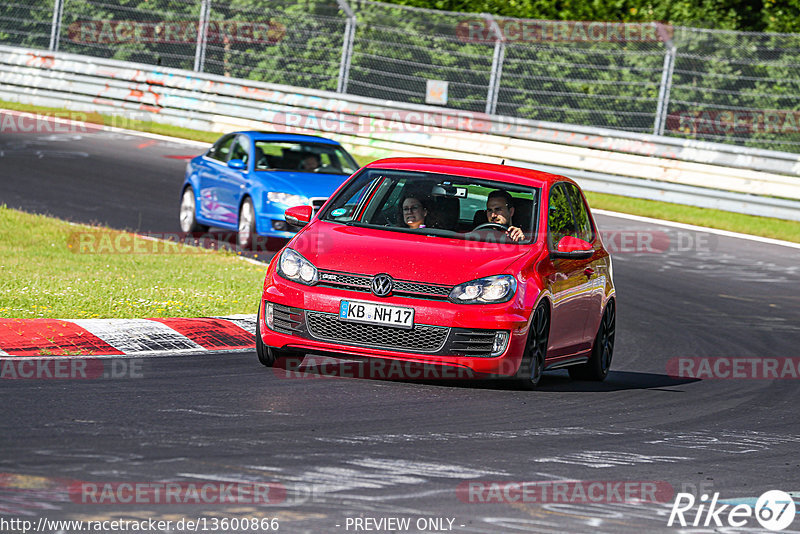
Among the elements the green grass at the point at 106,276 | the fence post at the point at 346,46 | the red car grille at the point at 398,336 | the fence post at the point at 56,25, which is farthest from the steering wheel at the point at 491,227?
the fence post at the point at 56,25

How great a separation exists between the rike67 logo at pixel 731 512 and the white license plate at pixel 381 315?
2.59 m

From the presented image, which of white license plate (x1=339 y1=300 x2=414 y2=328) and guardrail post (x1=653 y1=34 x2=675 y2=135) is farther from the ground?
guardrail post (x1=653 y1=34 x2=675 y2=135)

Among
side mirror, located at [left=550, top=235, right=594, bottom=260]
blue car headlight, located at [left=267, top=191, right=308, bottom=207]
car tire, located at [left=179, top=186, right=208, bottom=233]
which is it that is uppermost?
side mirror, located at [left=550, top=235, right=594, bottom=260]

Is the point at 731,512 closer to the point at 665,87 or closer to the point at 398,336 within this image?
the point at 398,336

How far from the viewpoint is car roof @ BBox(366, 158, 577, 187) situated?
1008cm

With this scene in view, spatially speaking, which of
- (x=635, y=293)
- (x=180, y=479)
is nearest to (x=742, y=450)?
(x=180, y=479)

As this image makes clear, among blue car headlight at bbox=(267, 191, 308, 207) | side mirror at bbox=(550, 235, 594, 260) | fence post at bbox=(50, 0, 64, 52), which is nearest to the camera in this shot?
side mirror at bbox=(550, 235, 594, 260)

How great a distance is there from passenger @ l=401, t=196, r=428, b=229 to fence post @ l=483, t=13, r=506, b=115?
14419 mm

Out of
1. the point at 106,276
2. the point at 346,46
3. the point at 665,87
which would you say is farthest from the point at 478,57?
the point at 106,276

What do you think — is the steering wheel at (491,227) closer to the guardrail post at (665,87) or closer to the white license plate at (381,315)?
the white license plate at (381,315)

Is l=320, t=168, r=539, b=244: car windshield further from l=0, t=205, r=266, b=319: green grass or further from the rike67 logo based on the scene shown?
the rike67 logo

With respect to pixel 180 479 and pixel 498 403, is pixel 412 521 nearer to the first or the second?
pixel 180 479

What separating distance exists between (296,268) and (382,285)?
64 cm

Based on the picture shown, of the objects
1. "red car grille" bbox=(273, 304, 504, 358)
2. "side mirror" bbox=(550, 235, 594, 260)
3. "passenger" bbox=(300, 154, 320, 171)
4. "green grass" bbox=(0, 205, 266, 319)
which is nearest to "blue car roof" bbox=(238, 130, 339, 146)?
"passenger" bbox=(300, 154, 320, 171)
